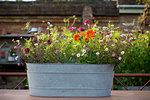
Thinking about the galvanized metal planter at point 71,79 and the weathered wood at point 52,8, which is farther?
the weathered wood at point 52,8

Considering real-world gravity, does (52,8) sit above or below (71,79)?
above

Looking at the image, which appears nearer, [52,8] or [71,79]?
[71,79]

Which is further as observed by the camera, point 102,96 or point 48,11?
point 48,11

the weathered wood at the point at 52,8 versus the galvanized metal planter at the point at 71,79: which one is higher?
the weathered wood at the point at 52,8

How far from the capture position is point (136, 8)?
8.34 m

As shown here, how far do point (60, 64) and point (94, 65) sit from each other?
0.73 ft

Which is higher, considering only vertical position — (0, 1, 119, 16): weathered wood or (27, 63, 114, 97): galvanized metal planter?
(0, 1, 119, 16): weathered wood

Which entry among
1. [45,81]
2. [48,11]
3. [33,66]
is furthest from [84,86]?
[48,11]

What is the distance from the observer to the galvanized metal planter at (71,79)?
1.64 meters

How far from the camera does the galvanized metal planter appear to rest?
1.64 meters

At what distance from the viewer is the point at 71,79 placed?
1638 millimetres

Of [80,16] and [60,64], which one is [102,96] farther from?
[80,16]

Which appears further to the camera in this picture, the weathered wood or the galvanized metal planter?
the weathered wood

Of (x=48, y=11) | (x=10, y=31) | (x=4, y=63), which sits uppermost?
(x=48, y=11)
